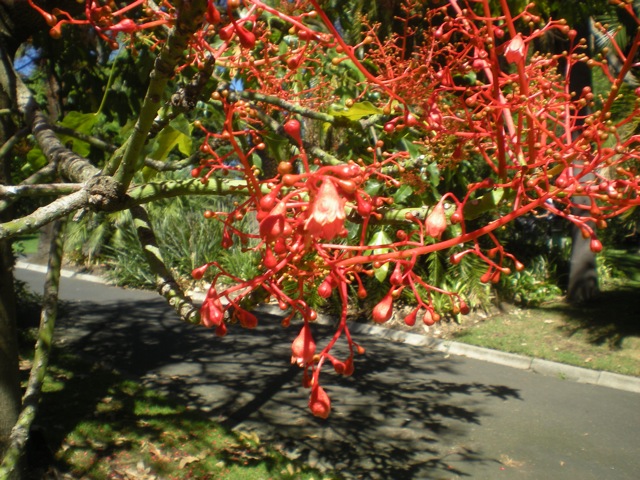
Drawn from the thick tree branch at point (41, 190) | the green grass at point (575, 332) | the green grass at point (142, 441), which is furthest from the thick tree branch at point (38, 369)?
the green grass at point (575, 332)

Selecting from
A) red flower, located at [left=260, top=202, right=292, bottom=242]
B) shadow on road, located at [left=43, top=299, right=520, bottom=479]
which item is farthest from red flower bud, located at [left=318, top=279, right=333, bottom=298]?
shadow on road, located at [left=43, top=299, right=520, bottom=479]

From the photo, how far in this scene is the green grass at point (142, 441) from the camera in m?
4.17

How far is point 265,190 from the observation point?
151cm

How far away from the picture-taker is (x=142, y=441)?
4.60 meters

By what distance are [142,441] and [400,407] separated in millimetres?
2551

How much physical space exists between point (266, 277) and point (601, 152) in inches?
28.4

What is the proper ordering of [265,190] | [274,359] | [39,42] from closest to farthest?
[265,190], [39,42], [274,359]

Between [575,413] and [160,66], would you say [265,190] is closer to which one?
[160,66]

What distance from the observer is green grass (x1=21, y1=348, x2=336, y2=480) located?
164 inches

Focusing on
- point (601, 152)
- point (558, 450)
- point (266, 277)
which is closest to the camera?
point (266, 277)

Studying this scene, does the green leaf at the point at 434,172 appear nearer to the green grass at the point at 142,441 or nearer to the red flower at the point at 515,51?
the red flower at the point at 515,51

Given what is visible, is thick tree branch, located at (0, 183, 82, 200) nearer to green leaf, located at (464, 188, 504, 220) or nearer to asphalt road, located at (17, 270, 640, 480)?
green leaf, located at (464, 188, 504, 220)

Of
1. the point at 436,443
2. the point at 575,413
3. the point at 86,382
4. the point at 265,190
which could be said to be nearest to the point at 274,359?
the point at 86,382

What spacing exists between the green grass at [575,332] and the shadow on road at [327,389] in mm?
1081
